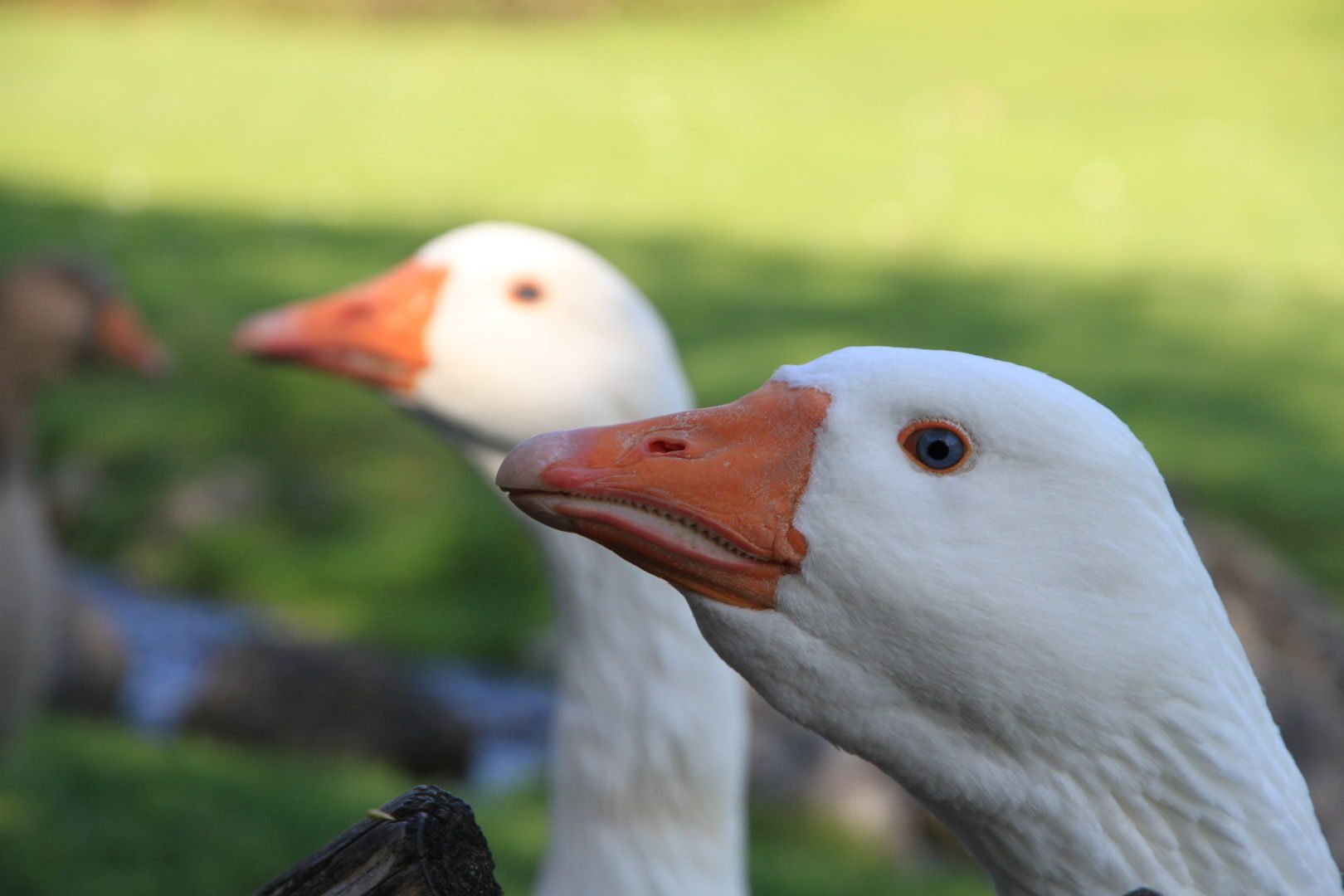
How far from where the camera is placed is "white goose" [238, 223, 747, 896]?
230cm

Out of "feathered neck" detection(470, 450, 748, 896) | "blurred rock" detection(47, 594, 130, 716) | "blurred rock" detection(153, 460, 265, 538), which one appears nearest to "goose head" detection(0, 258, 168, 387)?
"blurred rock" detection(47, 594, 130, 716)

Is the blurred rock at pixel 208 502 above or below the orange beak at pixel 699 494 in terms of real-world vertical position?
below

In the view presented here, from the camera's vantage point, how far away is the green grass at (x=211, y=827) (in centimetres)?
382

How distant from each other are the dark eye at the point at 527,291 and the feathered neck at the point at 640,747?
0.39 meters

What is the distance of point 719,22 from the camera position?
17812mm

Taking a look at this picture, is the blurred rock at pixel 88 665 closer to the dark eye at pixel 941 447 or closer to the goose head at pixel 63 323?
the goose head at pixel 63 323

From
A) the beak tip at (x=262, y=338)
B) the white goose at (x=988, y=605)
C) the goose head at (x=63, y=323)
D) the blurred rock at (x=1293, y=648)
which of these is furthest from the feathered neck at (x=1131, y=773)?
the goose head at (x=63, y=323)

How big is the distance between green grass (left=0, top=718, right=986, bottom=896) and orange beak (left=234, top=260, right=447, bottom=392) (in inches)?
65.8

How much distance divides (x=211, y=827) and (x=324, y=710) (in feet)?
2.45

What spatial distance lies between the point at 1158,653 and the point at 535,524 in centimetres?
135

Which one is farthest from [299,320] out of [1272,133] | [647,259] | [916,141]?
[1272,133]

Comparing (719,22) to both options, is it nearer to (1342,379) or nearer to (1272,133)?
(1272,133)

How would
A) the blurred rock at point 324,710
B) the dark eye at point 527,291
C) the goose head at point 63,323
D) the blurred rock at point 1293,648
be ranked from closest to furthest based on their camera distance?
the dark eye at point 527,291, the blurred rock at point 1293,648, the goose head at point 63,323, the blurred rock at point 324,710

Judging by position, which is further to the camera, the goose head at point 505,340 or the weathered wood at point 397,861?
the goose head at point 505,340
